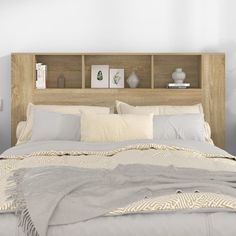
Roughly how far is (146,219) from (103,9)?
10.5 ft

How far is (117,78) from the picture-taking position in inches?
207

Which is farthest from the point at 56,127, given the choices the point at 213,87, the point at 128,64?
the point at 213,87

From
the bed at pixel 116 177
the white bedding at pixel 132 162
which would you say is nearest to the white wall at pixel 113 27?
the bed at pixel 116 177

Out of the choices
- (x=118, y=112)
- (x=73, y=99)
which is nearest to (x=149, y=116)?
(x=118, y=112)

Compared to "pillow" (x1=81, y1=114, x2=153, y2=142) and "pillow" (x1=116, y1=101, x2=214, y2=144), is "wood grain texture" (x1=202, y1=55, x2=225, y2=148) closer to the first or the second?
"pillow" (x1=116, y1=101, x2=214, y2=144)

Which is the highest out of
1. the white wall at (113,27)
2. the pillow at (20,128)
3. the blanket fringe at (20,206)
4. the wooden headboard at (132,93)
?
the white wall at (113,27)

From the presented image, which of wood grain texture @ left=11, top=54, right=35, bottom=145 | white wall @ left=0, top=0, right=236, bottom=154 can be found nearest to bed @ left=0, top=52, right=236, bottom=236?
wood grain texture @ left=11, top=54, right=35, bottom=145

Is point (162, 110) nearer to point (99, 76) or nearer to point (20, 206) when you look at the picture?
point (99, 76)

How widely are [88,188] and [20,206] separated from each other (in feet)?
1.15

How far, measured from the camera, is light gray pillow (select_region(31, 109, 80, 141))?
454 centimetres

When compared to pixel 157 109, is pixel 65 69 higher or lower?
higher

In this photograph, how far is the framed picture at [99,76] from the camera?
525 cm

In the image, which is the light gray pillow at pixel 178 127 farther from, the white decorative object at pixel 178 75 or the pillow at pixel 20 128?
the pillow at pixel 20 128

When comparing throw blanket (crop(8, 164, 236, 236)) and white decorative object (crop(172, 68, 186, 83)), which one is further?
white decorative object (crop(172, 68, 186, 83))
